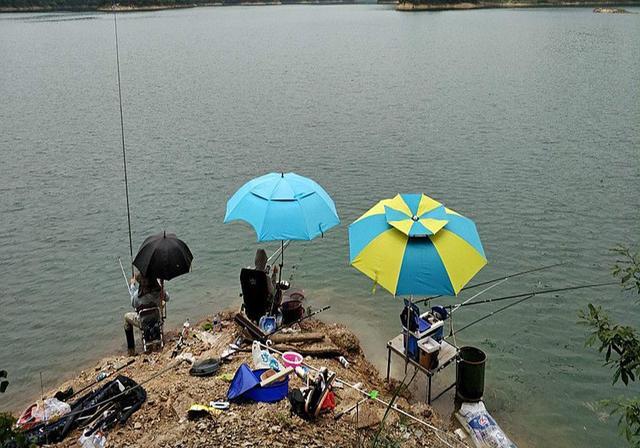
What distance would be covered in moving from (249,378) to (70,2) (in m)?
138

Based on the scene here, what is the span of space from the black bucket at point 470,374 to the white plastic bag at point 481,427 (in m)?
0.13

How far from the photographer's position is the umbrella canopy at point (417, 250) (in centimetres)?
634

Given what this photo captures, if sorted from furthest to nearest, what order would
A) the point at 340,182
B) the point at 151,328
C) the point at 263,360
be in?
the point at 340,182 < the point at 151,328 < the point at 263,360

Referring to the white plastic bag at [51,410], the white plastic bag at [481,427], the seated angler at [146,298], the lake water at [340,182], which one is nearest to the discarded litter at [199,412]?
the white plastic bag at [51,410]

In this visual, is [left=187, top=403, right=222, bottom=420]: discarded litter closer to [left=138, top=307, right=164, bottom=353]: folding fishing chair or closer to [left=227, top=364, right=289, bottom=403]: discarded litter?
[left=227, top=364, right=289, bottom=403]: discarded litter

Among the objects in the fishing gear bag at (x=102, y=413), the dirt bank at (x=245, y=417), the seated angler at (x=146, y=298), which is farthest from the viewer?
the seated angler at (x=146, y=298)

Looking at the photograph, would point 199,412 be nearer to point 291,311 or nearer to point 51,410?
point 51,410

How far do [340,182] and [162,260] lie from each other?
976 centimetres

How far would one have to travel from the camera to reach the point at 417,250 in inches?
254

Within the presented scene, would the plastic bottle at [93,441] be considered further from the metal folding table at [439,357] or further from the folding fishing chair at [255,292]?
the metal folding table at [439,357]

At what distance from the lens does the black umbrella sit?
7.74 m

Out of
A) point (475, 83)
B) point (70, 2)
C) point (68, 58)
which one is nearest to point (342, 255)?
point (475, 83)

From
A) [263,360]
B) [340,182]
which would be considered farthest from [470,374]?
[340,182]

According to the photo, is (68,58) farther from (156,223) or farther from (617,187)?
(617,187)
